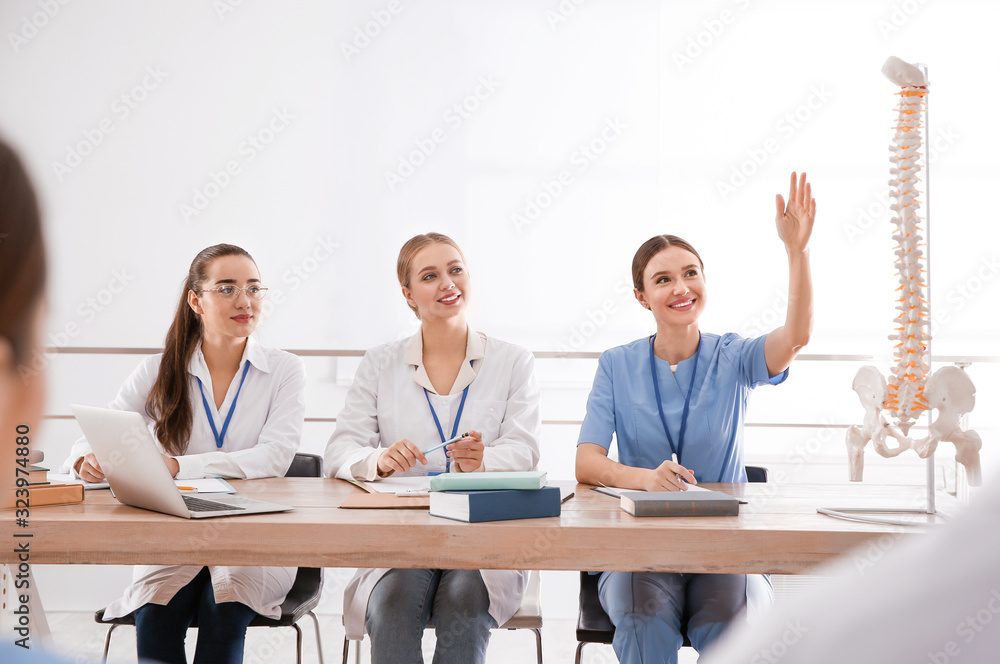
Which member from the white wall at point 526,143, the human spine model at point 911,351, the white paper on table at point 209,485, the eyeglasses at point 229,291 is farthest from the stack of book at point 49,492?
the white wall at point 526,143

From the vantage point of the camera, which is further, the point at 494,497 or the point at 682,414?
the point at 682,414

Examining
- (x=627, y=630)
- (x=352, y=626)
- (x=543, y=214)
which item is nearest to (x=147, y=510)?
(x=352, y=626)

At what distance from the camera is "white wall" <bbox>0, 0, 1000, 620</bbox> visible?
11.6 feet

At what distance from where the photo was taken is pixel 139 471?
140 centimetres

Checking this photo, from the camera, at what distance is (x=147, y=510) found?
57.3 inches

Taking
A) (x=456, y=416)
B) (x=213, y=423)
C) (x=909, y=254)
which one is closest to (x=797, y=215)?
(x=909, y=254)

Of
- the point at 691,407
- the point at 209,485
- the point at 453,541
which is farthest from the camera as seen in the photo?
the point at 691,407

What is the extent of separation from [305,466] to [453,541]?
1062 mm

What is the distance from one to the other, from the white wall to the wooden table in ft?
7.23

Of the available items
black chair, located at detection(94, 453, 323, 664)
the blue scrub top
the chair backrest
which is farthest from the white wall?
black chair, located at detection(94, 453, 323, 664)

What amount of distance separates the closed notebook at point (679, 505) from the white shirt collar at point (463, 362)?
87 cm

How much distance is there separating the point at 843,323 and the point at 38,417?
377 cm

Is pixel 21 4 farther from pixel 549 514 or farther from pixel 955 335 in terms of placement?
pixel 955 335

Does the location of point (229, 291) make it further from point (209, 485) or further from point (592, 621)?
point (592, 621)
